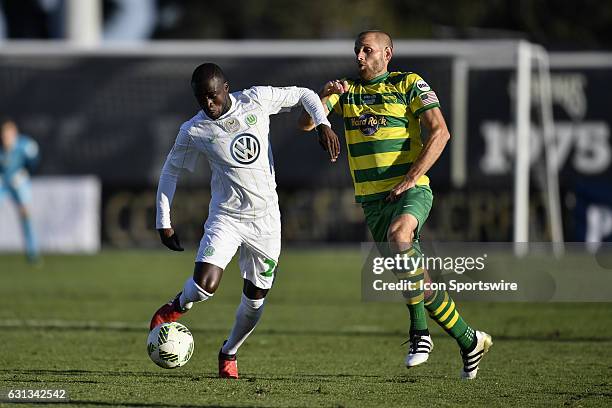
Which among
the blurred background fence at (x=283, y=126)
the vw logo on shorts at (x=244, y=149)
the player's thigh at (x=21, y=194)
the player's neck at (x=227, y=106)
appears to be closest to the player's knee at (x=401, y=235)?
the vw logo on shorts at (x=244, y=149)

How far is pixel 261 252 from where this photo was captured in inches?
352

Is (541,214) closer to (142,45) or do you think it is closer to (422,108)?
(142,45)

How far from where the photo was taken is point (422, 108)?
8820 mm

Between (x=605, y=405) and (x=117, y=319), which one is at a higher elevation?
(x=605, y=405)

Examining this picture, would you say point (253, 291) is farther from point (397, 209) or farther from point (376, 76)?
point (376, 76)

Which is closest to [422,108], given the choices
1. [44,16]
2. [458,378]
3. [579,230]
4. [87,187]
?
[458,378]

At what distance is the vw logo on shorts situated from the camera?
8.80 meters

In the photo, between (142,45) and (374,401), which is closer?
(374,401)

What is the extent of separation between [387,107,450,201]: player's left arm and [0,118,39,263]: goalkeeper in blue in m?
14.6

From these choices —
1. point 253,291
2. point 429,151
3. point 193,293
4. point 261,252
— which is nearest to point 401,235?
point 429,151

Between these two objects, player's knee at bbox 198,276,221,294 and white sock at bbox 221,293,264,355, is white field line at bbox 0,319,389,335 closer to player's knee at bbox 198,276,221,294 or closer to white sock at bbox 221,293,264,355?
white sock at bbox 221,293,264,355

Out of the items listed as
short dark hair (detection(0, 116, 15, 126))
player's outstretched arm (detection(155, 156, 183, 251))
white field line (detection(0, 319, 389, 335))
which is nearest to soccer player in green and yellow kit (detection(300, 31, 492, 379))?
player's outstretched arm (detection(155, 156, 183, 251))

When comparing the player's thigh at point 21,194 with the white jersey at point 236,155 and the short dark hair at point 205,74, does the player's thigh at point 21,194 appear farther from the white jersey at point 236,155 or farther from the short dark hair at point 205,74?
the short dark hair at point 205,74

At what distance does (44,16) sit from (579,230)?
3430 centimetres
